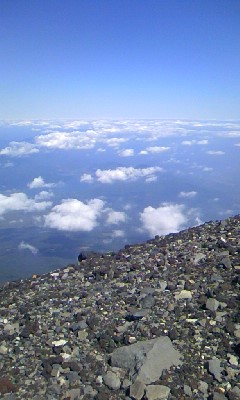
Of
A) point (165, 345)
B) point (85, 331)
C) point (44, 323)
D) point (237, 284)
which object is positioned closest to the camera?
point (165, 345)

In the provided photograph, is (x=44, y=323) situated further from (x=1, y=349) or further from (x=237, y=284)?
(x=237, y=284)

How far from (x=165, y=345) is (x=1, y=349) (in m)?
4.06

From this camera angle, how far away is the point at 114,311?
9.41 m

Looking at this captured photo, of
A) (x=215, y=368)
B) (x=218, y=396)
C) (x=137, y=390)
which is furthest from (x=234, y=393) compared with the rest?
(x=137, y=390)

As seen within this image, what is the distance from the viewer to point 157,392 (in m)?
6.24

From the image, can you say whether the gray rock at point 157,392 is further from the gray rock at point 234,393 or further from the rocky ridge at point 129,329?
the gray rock at point 234,393

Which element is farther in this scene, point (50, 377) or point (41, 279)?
point (41, 279)

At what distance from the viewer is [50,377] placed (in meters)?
6.95

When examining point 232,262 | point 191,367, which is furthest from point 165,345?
point 232,262

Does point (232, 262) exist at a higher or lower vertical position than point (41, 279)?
higher

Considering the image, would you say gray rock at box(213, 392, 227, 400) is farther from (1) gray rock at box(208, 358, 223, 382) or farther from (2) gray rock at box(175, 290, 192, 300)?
(2) gray rock at box(175, 290, 192, 300)

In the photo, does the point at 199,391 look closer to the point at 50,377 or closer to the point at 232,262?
the point at 50,377

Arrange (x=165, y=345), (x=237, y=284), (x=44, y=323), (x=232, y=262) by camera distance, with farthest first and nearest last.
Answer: (x=232, y=262) < (x=237, y=284) < (x=44, y=323) < (x=165, y=345)

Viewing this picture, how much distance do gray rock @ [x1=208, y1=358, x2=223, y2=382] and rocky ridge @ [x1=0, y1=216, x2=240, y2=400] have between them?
2cm
